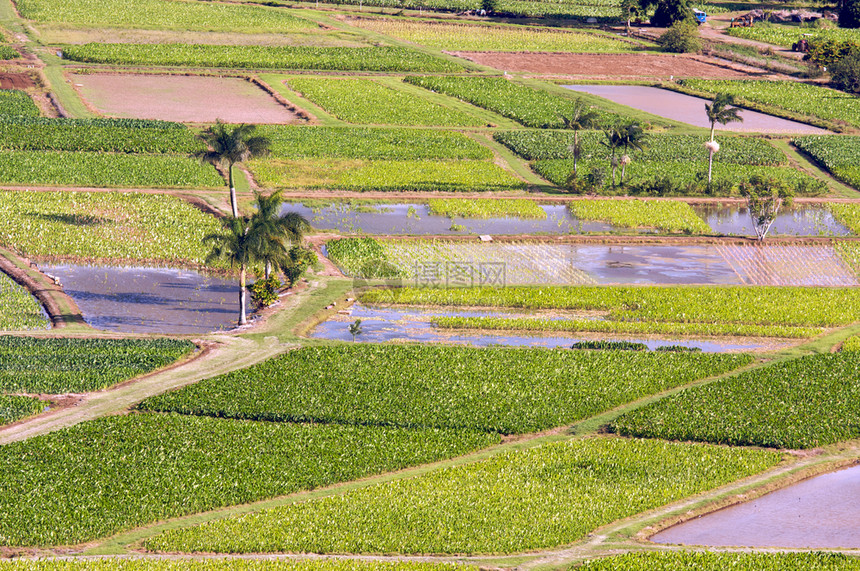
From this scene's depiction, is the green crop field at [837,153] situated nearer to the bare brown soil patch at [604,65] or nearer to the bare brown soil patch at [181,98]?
the bare brown soil patch at [604,65]

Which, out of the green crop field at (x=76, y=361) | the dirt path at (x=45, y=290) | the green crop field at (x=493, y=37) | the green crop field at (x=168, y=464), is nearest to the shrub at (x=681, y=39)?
the green crop field at (x=493, y=37)

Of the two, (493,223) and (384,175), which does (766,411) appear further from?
(384,175)

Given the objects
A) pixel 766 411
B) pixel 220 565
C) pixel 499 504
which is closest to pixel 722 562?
pixel 499 504

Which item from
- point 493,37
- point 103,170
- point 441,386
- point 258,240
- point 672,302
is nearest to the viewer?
point 441,386

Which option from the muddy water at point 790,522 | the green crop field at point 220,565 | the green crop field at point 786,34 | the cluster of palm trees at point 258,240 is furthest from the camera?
the green crop field at point 786,34

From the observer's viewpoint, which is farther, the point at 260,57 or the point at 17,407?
the point at 260,57

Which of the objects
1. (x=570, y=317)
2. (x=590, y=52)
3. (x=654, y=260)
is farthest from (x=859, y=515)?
(x=590, y=52)

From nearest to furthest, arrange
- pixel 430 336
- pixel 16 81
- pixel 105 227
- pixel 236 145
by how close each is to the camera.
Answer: pixel 430 336 → pixel 236 145 → pixel 105 227 → pixel 16 81
